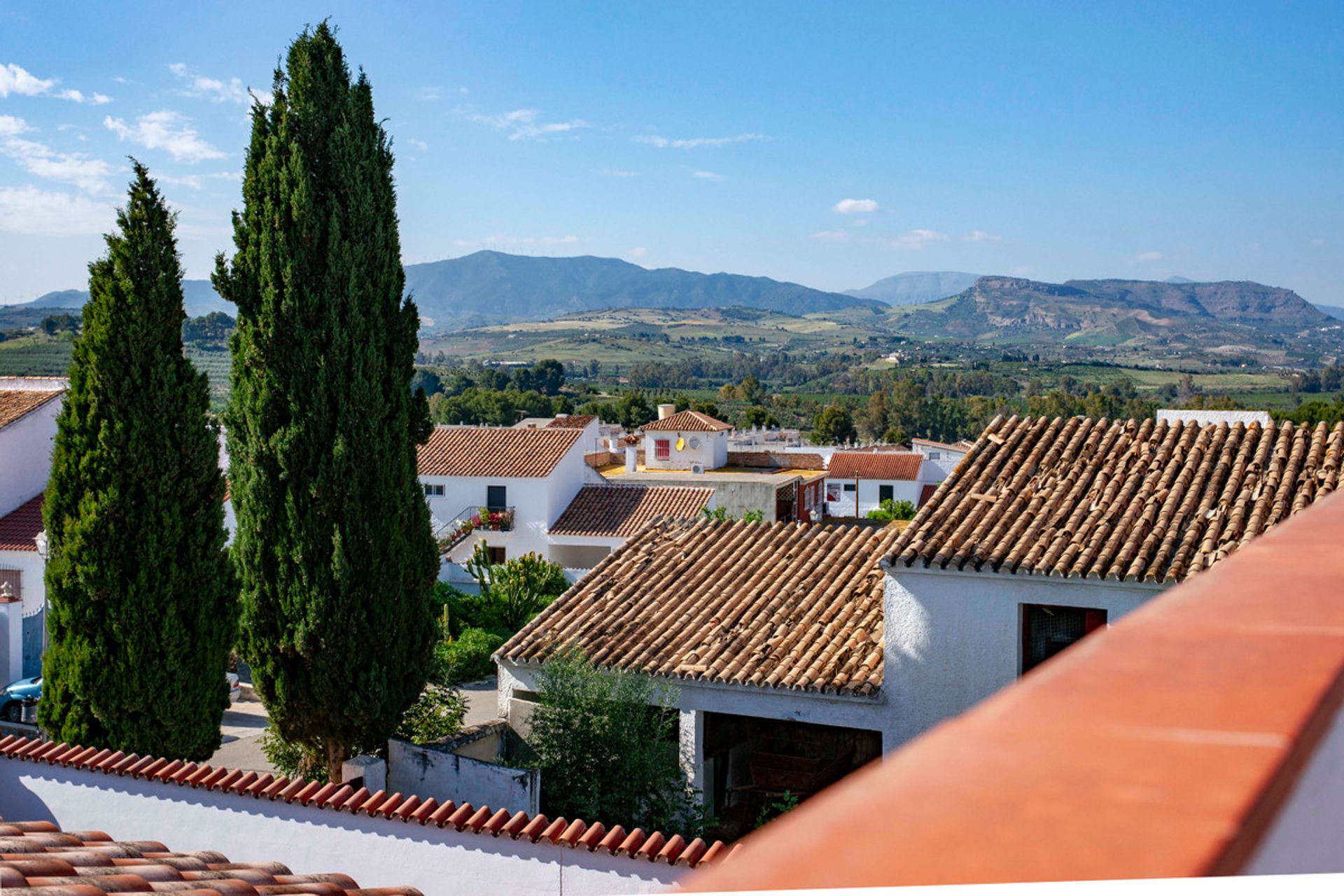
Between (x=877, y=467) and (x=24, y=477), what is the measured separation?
4113cm

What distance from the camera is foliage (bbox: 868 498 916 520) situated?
53.2 meters

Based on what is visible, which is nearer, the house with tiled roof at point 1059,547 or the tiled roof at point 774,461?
the house with tiled roof at point 1059,547

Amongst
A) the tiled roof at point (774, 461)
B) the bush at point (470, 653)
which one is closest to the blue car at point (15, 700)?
the bush at point (470, 653)

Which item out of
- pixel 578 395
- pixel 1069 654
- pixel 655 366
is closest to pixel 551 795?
pixel 1069 654

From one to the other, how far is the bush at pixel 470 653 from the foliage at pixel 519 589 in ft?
5.92

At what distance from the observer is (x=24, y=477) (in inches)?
1083

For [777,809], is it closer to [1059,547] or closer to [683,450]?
[1059,547]

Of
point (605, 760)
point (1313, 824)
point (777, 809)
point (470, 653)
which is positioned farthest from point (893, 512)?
point (1313, 824)

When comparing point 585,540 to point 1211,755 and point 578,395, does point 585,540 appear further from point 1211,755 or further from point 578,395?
point 578,395

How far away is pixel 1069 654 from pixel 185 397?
14.2 metres

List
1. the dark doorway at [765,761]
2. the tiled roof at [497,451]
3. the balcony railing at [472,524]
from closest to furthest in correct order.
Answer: the dark doorway at [765,761]
the balcony railing at [472,524]
the tiled roof at [497,451]

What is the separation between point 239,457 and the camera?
13219 mm

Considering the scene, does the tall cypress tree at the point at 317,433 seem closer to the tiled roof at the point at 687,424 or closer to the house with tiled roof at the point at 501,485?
the house with tiled roof at the point at 501,485

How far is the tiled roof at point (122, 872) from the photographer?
4930 millimetres
